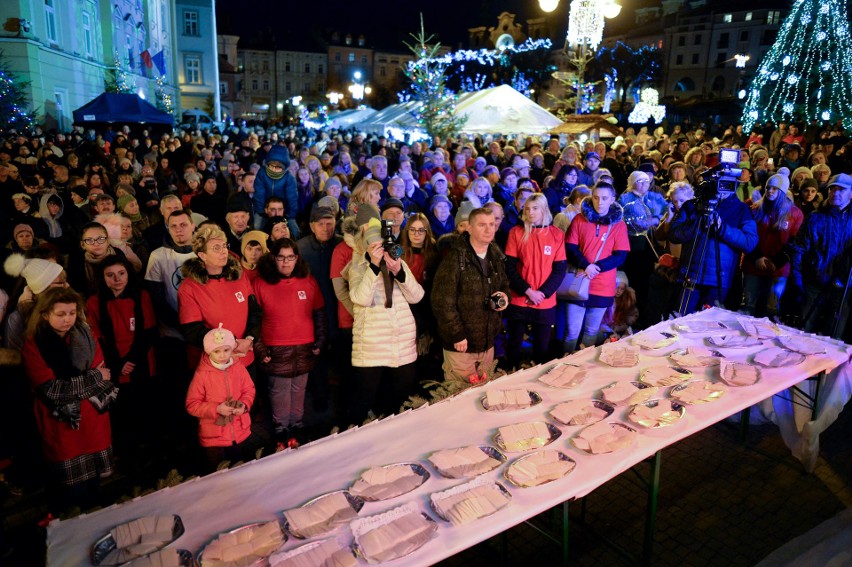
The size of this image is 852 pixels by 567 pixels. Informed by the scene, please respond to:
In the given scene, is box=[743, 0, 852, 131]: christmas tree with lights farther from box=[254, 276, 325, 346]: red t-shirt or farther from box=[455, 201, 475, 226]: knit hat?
box=[254, 276, 325, 346]: red t-shirt

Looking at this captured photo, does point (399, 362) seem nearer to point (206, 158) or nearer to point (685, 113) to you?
point (206, 158)

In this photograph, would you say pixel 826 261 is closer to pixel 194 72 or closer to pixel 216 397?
pixel 216 397

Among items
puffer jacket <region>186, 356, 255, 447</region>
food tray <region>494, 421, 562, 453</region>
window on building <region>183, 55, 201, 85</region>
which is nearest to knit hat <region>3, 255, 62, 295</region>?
puffer jacket <region>186, 356, 255, 447</region>

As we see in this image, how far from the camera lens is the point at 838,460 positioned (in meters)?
4.47

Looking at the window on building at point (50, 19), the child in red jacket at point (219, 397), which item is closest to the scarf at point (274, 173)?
the child in red jacket at point (219, 397)

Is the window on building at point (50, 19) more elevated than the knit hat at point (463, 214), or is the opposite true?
the window on building at point (50, 19)

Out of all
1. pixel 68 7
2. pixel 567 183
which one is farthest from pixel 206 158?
pixel 68 7

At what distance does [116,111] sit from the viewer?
→ 55.9ft

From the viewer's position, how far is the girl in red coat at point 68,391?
338 cm

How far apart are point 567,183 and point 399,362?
546 centimetres

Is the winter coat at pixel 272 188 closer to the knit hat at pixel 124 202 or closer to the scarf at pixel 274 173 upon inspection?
the scarf at pixel 274 173

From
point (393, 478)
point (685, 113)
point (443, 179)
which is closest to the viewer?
point (393, 478)

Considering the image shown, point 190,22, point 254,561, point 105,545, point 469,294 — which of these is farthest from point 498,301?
point 190,22

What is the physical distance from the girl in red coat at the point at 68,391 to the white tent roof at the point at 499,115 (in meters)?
16.3
